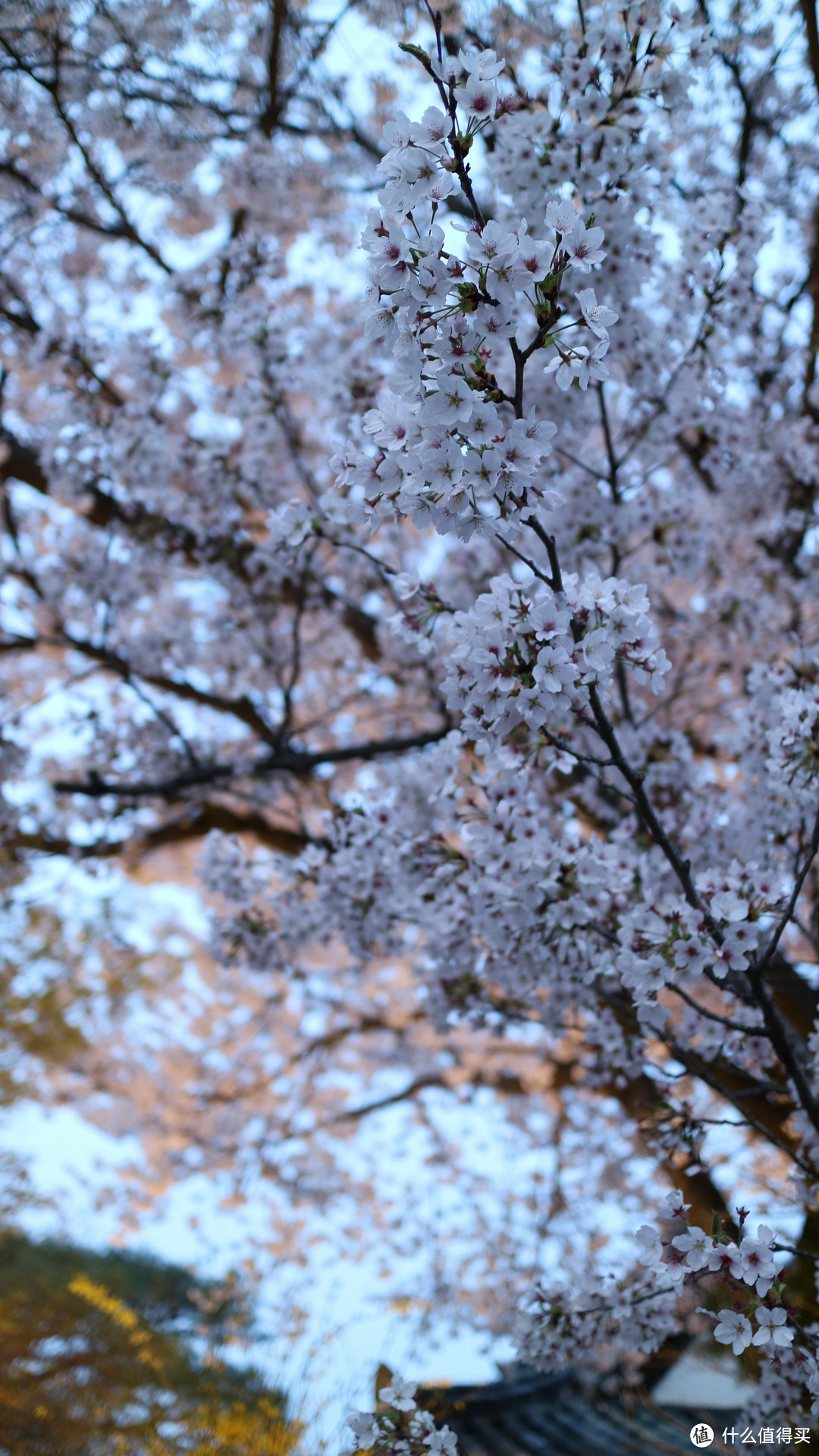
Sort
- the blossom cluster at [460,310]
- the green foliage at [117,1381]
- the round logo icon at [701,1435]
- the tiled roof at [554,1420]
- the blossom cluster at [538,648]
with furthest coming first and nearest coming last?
the tiled roof at [554,1420] < the green foliage at [117,1381] < the round logo icon at [701,1435] < the blossom cluster at [538,648] < the blossom cluster at [460,310]

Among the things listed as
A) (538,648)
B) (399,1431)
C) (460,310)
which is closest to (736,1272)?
(399,1431)

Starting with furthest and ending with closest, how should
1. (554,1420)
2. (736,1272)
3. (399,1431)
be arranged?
(554,1420), (399,1431), (736,1272)

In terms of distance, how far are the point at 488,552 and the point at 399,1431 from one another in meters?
4.10

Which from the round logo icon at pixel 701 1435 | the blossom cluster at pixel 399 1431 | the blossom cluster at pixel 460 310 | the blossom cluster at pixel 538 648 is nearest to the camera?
the blossom cluster at pixel 460 310

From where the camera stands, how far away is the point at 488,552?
16.7 feet

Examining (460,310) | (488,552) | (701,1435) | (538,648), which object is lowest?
(701,1435)

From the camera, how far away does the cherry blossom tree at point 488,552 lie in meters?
1.82

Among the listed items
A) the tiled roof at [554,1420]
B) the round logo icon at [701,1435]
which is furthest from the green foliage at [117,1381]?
the round logo icon at [701,1435]

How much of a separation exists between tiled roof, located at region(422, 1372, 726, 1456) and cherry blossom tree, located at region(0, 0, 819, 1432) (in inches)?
20.6

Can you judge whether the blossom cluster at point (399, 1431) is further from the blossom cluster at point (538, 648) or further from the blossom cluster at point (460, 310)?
the blossom cluster at point (460, 310)

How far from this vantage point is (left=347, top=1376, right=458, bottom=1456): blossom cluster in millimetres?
2168

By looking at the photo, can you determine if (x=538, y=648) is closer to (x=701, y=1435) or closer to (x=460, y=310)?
(x=460, y=310)

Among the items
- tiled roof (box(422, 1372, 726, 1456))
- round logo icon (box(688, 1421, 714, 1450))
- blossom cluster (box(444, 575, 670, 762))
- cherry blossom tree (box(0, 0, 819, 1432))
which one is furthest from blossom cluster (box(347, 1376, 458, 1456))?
tiled roof (box(422, 1372, 726, 1456))

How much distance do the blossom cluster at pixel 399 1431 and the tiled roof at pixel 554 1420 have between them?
12.9 feet
